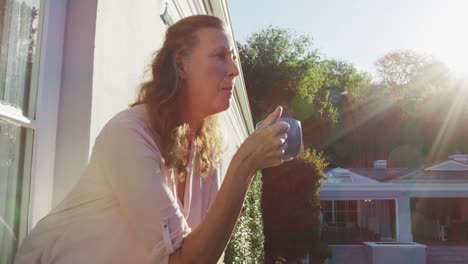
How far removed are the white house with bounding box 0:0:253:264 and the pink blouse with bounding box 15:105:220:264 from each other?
0.33m

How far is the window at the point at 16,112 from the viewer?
1557 mm

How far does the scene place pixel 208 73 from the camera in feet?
5.31

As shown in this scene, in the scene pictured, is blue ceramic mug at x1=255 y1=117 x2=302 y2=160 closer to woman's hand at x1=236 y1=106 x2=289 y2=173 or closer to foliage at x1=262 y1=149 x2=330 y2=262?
woman's hand at x1=236 y1=106 x2=289 y2=173

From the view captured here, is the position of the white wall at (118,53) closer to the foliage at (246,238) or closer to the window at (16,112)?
the window at (16,112)

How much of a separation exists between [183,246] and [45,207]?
792 mm

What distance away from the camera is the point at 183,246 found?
4.17 ft

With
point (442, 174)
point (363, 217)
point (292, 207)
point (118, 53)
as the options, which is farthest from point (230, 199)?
point (363, 217)

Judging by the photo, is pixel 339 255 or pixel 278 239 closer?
pixel 278 239

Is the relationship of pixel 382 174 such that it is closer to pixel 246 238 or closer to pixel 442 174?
pixel 442 174

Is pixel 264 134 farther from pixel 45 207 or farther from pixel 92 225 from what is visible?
pixel 45 207

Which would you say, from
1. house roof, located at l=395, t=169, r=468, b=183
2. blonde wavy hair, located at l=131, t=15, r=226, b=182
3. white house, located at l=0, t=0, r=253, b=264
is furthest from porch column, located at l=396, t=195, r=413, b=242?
blonde wavy hair, located at l=131, t=15, r=226, b=182

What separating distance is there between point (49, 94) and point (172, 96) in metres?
0.57

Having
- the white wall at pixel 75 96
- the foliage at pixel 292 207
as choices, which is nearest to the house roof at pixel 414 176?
the foliage at pixel 292 207

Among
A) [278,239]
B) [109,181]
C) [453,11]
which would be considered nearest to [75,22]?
[109,181]
